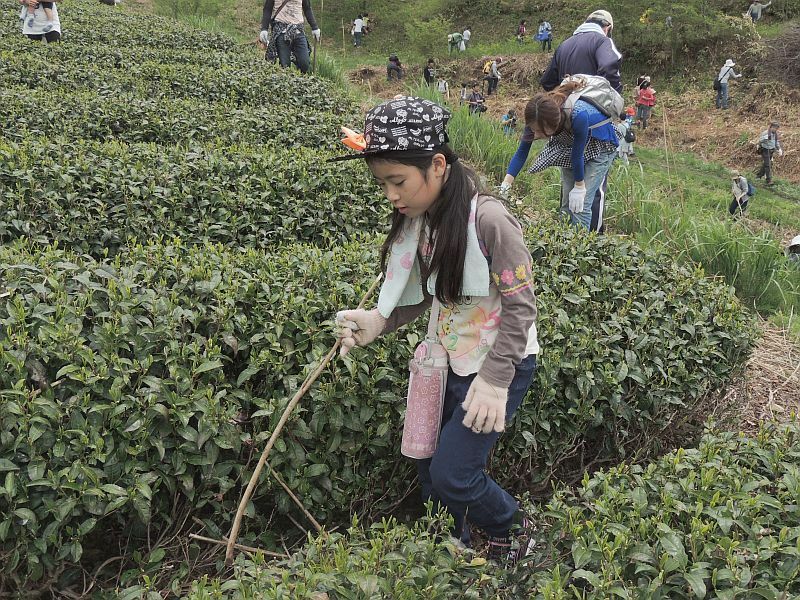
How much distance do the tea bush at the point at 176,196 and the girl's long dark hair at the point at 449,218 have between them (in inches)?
79.1

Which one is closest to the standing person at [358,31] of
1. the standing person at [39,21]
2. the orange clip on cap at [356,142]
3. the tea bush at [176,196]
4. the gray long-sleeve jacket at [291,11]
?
the gray long-sleeve jacket at [291,11]

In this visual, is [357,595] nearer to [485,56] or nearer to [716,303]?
[716,303]

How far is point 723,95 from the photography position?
17.6 meters

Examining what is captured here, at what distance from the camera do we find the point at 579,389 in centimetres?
263

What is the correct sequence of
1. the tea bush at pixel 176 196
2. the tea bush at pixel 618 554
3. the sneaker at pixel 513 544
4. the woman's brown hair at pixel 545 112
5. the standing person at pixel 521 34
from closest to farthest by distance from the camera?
the tea bush at pixel 618 554 → the sneaker at pixel 513 544 → the tea bush at pixel 176 196 → the woman's brown hair at pixel 545 112 → the standing person at pixel 521 34

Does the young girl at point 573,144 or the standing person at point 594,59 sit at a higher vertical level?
the standing person at point 594,59

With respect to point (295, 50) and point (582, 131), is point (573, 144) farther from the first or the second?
point (295, 50)

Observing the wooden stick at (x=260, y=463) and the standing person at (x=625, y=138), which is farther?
the standing person at (x=625, y=138)

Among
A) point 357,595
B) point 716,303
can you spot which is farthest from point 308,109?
point 357,595

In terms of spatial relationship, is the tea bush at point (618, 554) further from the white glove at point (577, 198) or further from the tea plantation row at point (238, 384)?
the white glove at point (577, 198)

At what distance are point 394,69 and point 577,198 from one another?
18.5 meters

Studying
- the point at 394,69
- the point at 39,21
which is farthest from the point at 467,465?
the point at 394,69

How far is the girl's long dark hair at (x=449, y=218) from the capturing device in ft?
5.86

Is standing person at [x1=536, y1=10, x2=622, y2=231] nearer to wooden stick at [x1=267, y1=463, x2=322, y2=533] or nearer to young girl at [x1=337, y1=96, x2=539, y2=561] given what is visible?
young girl at [x1=337, y1=96, x2=539, y2=561]
